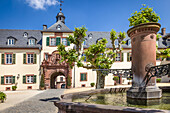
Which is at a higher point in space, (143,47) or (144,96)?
(143,47)

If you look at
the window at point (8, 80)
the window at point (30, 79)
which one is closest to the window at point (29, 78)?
the window at point (30, 79)

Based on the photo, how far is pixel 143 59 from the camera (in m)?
4.64

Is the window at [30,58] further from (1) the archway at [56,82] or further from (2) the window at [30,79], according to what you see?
(1) the archway at [56,82]

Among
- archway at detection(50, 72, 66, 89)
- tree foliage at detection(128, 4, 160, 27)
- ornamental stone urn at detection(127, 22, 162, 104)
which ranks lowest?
archway at detection(50, 72, 66, 89)

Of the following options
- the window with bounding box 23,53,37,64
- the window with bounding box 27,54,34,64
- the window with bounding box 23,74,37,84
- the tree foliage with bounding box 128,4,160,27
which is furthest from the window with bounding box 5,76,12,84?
the tree foliage with bounding box 128,4,160,27

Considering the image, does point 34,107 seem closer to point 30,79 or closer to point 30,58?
point 30,79

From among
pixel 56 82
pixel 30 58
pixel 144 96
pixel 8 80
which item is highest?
pixel 30 58

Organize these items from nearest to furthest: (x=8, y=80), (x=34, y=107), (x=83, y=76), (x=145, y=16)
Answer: (x=34, y=107) → (x=145, y=16) → (x=8, y=80) → (x=83, y=76)

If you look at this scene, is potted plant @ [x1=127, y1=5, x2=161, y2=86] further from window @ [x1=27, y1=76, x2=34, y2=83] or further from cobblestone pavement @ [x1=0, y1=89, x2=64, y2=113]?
window @ [x1=27, y1=76, x2=34, y2=83]

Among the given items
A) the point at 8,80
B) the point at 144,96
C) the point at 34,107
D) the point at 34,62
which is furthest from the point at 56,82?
the point at 144,96

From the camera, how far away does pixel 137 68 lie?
4.75 m

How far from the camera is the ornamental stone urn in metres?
4.52

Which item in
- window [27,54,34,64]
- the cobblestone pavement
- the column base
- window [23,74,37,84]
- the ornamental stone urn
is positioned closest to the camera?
Result: the column base

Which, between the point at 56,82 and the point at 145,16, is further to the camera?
the point at 56,82
